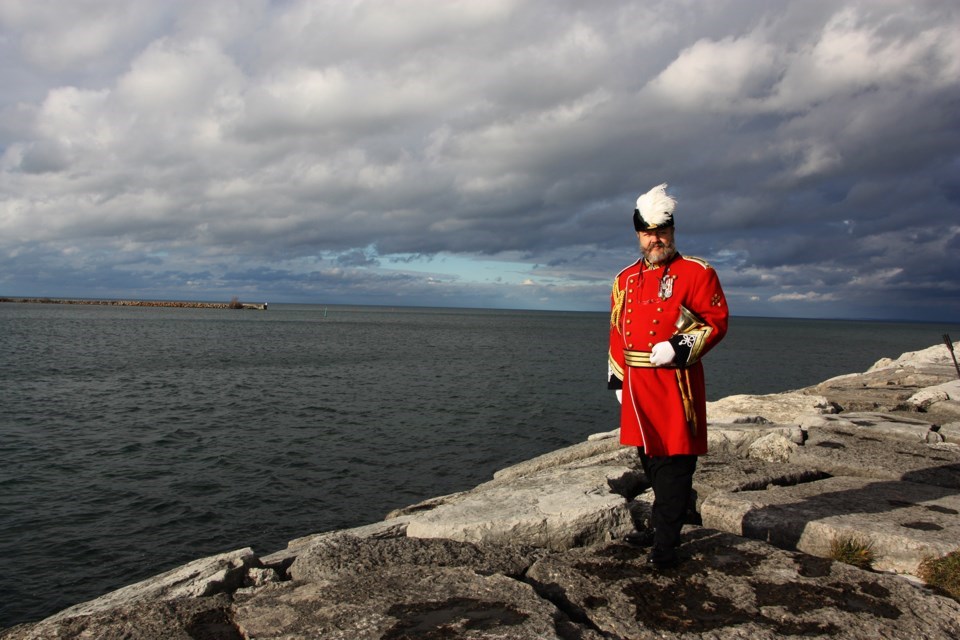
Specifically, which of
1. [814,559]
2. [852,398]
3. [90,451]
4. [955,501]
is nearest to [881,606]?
[814,559]

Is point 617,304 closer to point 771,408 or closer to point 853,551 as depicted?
point 853,551

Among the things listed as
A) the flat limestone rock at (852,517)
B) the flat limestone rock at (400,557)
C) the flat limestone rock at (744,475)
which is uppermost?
the flat limestone rock at (852,517)

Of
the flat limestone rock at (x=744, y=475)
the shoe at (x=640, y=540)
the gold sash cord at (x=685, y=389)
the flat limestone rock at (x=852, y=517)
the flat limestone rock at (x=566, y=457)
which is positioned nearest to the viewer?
the gold sash cord at (x=685, y=389)

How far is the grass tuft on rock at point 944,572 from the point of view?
12.5 feet

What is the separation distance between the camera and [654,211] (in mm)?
4266

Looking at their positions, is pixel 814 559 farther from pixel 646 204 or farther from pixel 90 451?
pixel 90 451

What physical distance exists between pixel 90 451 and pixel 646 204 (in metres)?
15.4

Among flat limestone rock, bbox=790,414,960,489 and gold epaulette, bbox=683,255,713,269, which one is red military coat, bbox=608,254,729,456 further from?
flat limestone rock, bbox=790,414,960,489

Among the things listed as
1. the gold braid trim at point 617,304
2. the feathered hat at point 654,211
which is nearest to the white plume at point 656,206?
the feathered hat at point 654,211

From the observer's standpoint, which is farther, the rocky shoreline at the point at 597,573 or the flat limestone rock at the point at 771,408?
the flat limestone rock at the point at 771,408

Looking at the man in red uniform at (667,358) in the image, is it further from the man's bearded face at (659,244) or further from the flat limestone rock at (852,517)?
the flat limestone rock at (852,517)

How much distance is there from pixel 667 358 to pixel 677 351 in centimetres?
8

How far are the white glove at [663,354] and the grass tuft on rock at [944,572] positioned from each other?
2.11 m

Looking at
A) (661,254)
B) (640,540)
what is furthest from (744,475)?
(661,254)
